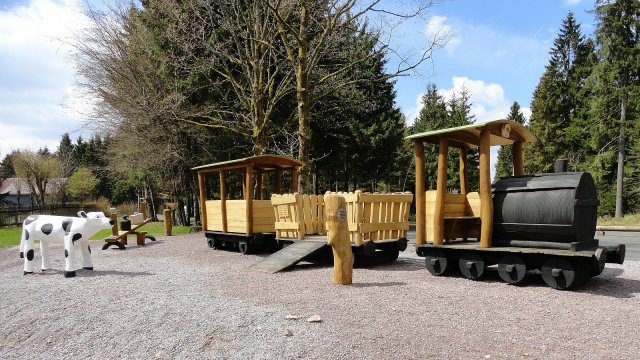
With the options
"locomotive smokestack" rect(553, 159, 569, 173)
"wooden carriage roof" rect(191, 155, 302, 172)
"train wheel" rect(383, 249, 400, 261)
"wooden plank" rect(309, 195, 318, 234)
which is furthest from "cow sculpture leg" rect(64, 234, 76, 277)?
"locomotive smokestack" rect(553, 159, 569, 173)

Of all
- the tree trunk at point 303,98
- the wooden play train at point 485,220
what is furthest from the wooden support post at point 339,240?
the tree trunk at point 303,98

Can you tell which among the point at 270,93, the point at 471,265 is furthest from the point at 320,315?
the point at 270,93

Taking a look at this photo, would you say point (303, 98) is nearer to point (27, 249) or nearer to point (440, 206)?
point (440, 206)

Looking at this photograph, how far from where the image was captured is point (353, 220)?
9992mm

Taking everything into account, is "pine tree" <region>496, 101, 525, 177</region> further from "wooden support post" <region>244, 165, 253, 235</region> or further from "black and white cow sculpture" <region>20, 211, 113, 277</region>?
"black and white cow sculpture" <region>20, 211, 113, 277</region>

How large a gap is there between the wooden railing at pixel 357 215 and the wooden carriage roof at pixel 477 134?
183cm

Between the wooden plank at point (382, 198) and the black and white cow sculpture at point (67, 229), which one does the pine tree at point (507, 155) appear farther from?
the black and white cow sculpture at point (67, 229)

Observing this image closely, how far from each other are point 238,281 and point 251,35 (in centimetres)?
1385

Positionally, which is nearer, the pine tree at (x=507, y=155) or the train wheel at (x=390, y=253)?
the train wheel at (x=390, y=253)

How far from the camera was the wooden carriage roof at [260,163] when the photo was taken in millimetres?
12992

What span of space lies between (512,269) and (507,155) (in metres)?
52.4

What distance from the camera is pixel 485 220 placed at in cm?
800

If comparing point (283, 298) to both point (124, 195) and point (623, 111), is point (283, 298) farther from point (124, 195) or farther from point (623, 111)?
point (124, 195)

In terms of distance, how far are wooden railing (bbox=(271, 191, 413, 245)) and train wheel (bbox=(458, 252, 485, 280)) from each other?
2.33 meters
